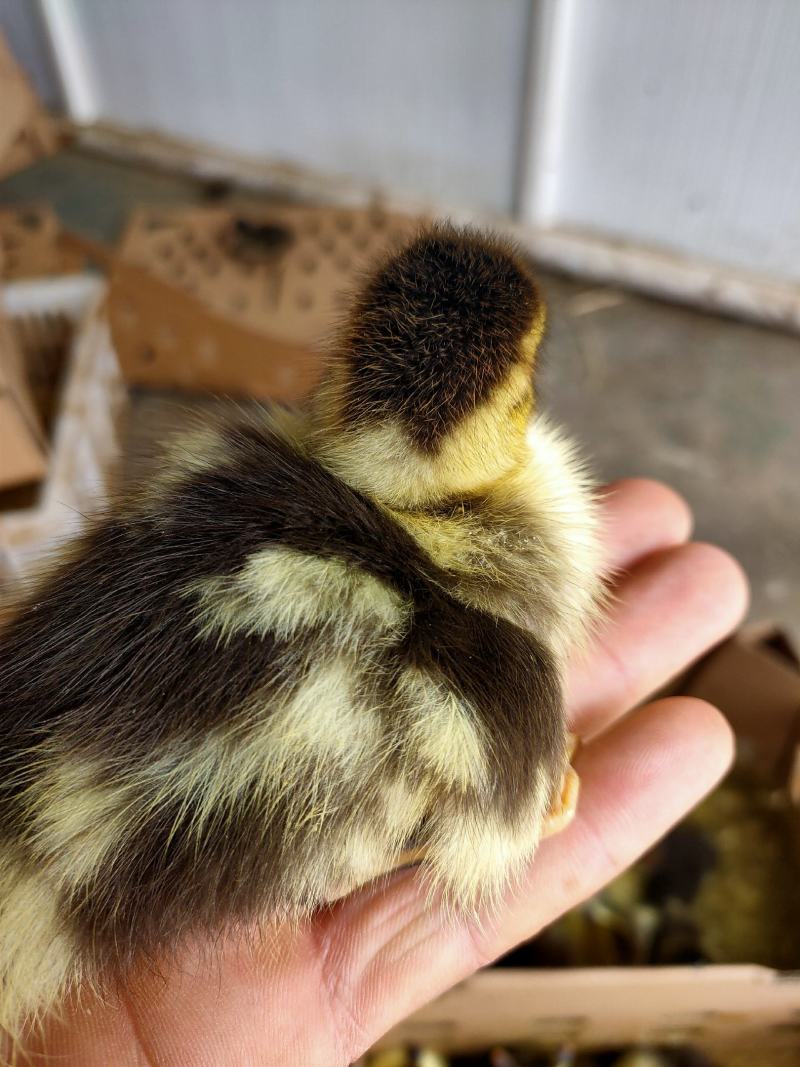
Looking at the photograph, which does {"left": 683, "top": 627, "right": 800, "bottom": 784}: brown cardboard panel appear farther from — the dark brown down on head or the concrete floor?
the dark brown down on head

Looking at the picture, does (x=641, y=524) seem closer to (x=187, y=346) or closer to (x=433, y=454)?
(x=433, y=454)

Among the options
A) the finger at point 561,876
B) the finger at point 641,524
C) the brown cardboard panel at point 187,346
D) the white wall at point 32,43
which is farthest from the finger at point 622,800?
the white wall at point 32,43

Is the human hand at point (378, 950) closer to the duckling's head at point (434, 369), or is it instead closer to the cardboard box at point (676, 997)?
the cardboard box at point (676, 997)

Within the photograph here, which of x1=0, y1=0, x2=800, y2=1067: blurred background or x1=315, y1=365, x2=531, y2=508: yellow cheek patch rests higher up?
x1=315, y1=365, x2=531, y2=508: yellow cheek patch

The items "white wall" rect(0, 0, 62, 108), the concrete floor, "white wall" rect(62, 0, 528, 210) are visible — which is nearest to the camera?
the concrete floor

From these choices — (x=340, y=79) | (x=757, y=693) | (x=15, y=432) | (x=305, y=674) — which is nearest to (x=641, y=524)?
(x=757, y=693)

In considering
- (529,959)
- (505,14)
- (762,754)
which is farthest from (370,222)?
(529,959)

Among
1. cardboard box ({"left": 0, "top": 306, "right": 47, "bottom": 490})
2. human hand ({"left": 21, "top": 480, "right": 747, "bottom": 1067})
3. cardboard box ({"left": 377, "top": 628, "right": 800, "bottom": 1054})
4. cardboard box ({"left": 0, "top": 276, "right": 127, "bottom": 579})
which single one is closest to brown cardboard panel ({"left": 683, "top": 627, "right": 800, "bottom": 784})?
cardboard box ({"left": 377, "top": 628, "right": 800, "bottom": 1054})
